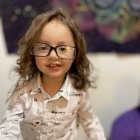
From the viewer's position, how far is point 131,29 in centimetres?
138

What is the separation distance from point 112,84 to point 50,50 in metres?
0.55

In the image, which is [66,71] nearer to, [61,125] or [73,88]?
[73,88]

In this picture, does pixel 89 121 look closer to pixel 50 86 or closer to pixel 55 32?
pixel 50 86

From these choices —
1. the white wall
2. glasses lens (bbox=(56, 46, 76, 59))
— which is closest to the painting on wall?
the white wall

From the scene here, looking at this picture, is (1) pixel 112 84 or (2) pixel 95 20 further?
(1) pixel 112 84

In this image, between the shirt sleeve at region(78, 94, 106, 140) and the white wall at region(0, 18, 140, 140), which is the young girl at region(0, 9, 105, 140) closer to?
the shirt sleeve at region(78, 94, 106, 140)

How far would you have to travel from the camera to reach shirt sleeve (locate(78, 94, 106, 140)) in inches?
44.6

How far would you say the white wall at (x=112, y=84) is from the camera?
141 centimetres

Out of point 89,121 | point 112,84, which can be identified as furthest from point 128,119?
point 89,121

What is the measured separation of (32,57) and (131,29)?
0.50 m

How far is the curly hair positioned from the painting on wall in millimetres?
247

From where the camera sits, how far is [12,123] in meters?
1.00

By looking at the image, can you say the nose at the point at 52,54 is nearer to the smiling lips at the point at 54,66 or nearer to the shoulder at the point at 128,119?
the smiling lips at the point at 54,66

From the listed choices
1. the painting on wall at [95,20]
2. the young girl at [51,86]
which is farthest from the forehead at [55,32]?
the painting on wall at [95,20]
